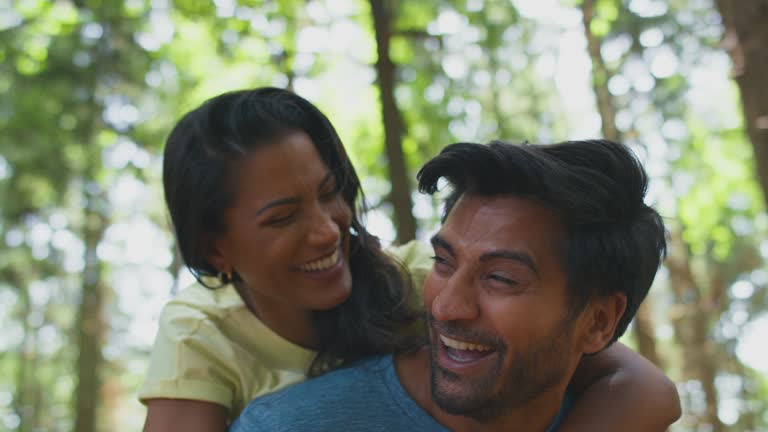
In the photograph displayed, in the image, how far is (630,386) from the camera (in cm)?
239

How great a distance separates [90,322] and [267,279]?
27.7 feet

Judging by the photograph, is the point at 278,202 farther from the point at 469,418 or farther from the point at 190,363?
the point at 469,418

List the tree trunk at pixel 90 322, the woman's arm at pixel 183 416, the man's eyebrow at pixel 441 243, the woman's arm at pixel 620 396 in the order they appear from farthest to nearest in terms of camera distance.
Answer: the tree trunk at pixel 90 322
the woman's arm at pixel 183 416
the woman's arm at pixel 620 396
the man's eyebrow at pixel 441 243

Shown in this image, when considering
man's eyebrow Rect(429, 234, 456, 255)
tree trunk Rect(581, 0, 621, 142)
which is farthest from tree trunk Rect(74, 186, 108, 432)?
man's eyebrow Rect(429, 234, 456, 255)

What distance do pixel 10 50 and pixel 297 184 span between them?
7.05m

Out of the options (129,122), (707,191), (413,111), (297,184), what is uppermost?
(297,184)

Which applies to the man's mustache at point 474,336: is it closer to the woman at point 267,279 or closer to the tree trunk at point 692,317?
the woman at point 267,279

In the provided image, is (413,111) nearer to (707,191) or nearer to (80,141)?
(80,141)

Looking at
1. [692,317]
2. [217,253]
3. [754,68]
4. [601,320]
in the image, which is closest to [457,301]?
[601,320]

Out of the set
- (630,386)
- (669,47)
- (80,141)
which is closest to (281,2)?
(630,386)

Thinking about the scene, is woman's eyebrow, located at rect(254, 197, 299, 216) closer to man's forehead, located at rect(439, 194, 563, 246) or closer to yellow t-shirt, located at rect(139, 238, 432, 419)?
yellow t-shirt, located at rect(139, 238, 432, 419)

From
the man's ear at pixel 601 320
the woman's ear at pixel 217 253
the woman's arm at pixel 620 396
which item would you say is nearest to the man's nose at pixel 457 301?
the man's ear at pixel 601 320

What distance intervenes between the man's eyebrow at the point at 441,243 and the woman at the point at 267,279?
0.50 m

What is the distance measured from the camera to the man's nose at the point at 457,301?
196cm
